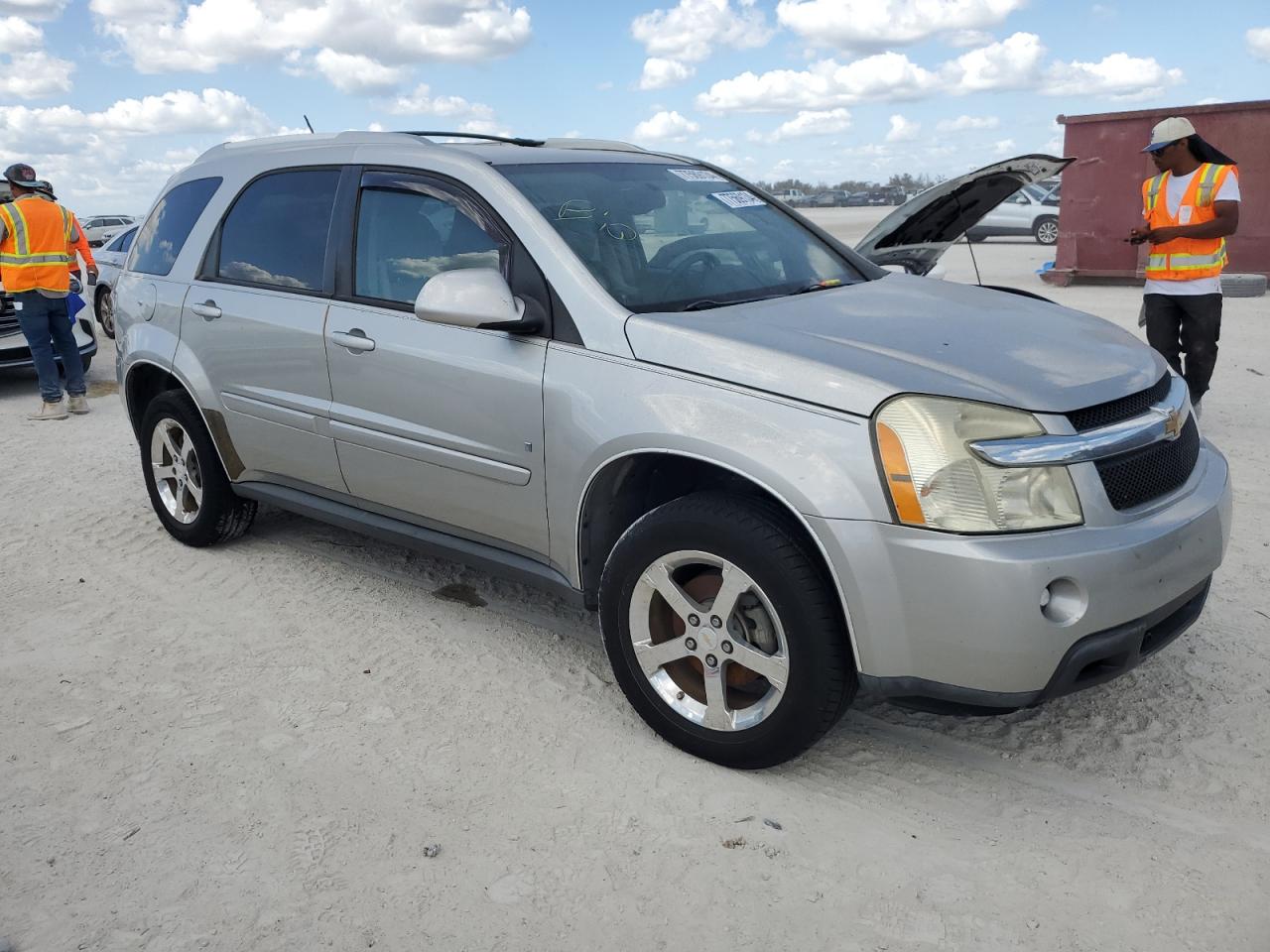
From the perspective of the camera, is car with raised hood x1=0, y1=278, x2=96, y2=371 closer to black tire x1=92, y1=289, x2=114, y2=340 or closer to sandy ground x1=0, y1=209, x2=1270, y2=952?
black tire x1=92, y1=289, x2=114, y2=340

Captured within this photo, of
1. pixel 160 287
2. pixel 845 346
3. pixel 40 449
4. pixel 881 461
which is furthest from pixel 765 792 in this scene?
A: pixel 40 449

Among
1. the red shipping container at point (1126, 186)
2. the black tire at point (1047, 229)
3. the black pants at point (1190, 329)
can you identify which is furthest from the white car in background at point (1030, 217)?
the black pants at point (1190, 329)

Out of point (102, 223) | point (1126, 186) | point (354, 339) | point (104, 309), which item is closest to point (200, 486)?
point (354, 339)

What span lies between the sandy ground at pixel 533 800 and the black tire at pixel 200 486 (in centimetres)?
57

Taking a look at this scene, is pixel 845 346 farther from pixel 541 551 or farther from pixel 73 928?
pixel 73 928

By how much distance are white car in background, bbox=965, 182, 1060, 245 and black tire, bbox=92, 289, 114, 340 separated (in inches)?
681

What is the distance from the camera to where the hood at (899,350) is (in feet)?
9.22

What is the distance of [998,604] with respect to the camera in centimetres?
261

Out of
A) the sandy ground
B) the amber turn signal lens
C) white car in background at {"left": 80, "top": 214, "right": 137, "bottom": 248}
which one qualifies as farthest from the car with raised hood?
white car in background at {"left": 80, "top": 214, "right": 137, "bottom": 248}

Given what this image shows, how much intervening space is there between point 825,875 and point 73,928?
1781 mm

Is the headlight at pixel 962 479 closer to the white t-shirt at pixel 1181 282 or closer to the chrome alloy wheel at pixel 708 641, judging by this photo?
the chrome alloy wheel at pixel 708 641

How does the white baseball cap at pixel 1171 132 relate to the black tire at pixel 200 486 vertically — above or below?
above

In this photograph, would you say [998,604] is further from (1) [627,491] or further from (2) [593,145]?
(2) [593,145]

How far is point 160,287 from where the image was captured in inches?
195
